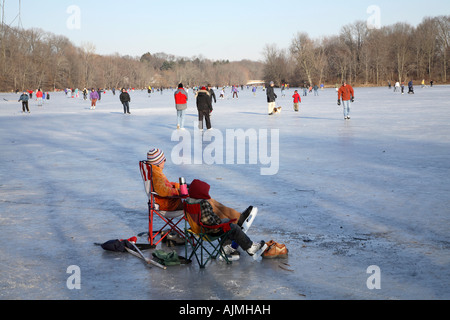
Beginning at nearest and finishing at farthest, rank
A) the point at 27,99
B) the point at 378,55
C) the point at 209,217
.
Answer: the point at 209,217 → the point at 27,99 → the point at 378,55

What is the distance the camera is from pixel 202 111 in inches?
664

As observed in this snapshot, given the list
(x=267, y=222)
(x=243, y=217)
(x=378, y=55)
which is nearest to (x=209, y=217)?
(x=243, y=217)

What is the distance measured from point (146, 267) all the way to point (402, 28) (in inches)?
5398

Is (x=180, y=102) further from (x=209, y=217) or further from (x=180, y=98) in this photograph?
(x=209, y=217)

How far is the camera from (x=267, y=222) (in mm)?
5727

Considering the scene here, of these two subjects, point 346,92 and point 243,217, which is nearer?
point 243,217

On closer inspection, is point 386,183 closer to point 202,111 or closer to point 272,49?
point 202,111

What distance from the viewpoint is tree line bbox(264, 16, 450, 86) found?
378 ft
